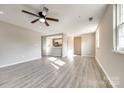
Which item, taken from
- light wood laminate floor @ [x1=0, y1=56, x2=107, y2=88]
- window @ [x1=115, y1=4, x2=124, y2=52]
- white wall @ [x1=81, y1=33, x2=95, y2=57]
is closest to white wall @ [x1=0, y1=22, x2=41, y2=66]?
light wood laminate floor @ [x1=0, y1=56, x2=107, y2=88]

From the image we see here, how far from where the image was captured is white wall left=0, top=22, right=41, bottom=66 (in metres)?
5.14

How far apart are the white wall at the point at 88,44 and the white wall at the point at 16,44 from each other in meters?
5.14

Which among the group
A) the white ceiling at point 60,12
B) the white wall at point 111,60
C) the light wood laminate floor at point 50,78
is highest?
the white ceiling at point 60,12

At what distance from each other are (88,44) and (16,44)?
6.97 m

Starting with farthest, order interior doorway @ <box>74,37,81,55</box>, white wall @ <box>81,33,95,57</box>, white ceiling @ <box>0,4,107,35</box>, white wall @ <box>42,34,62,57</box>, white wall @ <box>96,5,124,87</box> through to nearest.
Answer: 1. interior doorway @ <box>74,37,81,55</box>
2. white wall @ <box>42,34,62,57</box>
3. white wall @ <box>81,33,95,57</box>
4. white ceiling @ <box>0,4,107,35</box>
5. white wall @ <box>96,5,124,87</box>

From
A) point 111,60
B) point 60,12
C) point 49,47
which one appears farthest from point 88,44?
point 111,60

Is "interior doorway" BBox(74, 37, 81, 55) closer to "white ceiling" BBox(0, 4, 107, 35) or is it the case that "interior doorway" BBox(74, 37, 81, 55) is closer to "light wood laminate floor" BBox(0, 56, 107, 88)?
"white ceiling" BBox(0, 4, 107, 35)

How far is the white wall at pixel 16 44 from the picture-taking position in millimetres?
5137

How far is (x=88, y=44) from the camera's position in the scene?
10406 millimetres

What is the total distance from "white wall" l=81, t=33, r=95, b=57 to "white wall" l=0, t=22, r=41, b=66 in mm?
5135

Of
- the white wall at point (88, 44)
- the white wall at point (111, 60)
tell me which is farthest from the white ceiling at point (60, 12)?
the white wall at point (88, 44)

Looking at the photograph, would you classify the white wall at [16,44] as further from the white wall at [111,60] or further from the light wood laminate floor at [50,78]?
the white wall at [111,60]
